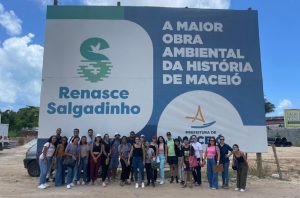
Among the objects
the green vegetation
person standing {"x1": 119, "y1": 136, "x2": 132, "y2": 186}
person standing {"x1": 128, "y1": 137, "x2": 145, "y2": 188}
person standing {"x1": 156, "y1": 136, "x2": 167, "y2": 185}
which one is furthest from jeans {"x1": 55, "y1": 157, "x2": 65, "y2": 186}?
the green vegetation

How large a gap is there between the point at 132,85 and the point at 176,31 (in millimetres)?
2839

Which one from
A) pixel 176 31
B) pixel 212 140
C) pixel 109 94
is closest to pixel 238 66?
pixel 176 31

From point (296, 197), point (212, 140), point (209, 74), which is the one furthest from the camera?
point (209, 74)

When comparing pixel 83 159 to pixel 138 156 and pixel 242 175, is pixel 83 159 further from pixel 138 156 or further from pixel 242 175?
pixel 242 175

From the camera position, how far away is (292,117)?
5491cm

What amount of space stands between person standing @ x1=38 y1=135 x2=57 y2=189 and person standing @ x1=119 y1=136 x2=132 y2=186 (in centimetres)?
217

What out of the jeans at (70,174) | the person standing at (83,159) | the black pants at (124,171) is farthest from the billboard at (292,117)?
the jeans at (70,174)

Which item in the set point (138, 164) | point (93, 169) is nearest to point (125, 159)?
point (138, 164)

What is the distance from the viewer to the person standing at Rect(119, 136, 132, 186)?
11.6 meters

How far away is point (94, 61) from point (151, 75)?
2.25 m

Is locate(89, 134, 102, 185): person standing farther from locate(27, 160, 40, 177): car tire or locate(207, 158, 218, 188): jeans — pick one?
locate(207, 158, 218, 188): jeans

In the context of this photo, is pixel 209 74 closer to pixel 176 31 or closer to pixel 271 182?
pixel 176 31

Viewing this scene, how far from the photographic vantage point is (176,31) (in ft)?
47.1

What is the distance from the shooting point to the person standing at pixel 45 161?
11.2 m
